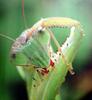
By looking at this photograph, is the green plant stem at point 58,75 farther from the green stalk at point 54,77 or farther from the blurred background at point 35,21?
the blurred background at point 35,21

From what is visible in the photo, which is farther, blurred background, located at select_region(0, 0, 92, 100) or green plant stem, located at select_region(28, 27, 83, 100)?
blurred background, located at select_region(0, 0, 92, 100)

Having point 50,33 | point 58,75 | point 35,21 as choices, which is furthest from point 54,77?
point 35,21

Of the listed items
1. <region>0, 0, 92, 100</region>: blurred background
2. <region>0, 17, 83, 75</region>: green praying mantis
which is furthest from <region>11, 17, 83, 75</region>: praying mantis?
<region>0, 0, 92, 100</region>: blurred background

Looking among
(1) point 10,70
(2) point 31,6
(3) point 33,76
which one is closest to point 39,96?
(3) point 33,76

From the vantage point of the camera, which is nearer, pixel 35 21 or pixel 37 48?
pixel 37 48

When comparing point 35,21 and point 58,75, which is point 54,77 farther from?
point 35,21

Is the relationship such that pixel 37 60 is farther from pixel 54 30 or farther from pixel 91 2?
pixel 91 2

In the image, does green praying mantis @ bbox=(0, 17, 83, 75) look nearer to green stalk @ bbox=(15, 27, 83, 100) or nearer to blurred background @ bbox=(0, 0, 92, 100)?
green stalk @ bbox=(15, 27, 83, 100)

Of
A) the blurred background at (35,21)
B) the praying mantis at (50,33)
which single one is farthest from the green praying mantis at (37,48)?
the blurred background at (35,21)

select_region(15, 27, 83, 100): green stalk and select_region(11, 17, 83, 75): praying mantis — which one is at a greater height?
select_region(11, 17, 83, 75): praying mantis
